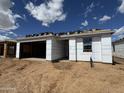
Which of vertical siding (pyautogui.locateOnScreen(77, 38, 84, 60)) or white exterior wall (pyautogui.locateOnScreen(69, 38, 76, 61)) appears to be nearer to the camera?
vertical siding (pyautogui.locateOnScreen(77, 38, 84, 60))

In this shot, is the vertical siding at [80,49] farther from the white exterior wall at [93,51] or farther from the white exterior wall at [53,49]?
the white exterior wall at [53,49]

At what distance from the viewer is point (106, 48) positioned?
12438 mm

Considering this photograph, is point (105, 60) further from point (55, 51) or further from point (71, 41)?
point (55, 51)

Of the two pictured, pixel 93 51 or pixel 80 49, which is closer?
pixel 93 51

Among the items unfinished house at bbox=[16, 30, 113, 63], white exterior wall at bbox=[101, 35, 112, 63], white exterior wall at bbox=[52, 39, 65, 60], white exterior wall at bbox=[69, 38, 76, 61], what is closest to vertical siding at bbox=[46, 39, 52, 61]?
unfinished house at bbox=[16, 30, 113, 63]

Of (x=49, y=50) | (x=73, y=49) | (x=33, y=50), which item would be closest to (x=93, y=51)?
(x=73, y=49)

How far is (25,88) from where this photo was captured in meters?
7.78

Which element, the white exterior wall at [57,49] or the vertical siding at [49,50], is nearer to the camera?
the vertical siding at [49,50]

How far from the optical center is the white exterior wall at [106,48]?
12.3 meters

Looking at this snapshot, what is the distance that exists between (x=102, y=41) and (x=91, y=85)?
261 inches

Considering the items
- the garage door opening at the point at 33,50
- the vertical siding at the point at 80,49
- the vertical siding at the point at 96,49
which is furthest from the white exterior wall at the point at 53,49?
the garage door opening at the point at 33,50

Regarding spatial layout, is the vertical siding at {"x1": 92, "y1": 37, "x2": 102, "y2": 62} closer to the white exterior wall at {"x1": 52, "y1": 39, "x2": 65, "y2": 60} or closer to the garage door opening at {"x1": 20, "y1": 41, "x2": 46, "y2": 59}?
the white exterior wall at {"x1": 52, "y1": 39, "x2": 65, "y2": 60}

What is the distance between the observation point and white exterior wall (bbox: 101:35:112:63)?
12289 millimetres

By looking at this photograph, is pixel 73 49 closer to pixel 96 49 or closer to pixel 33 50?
pixel 96 49
